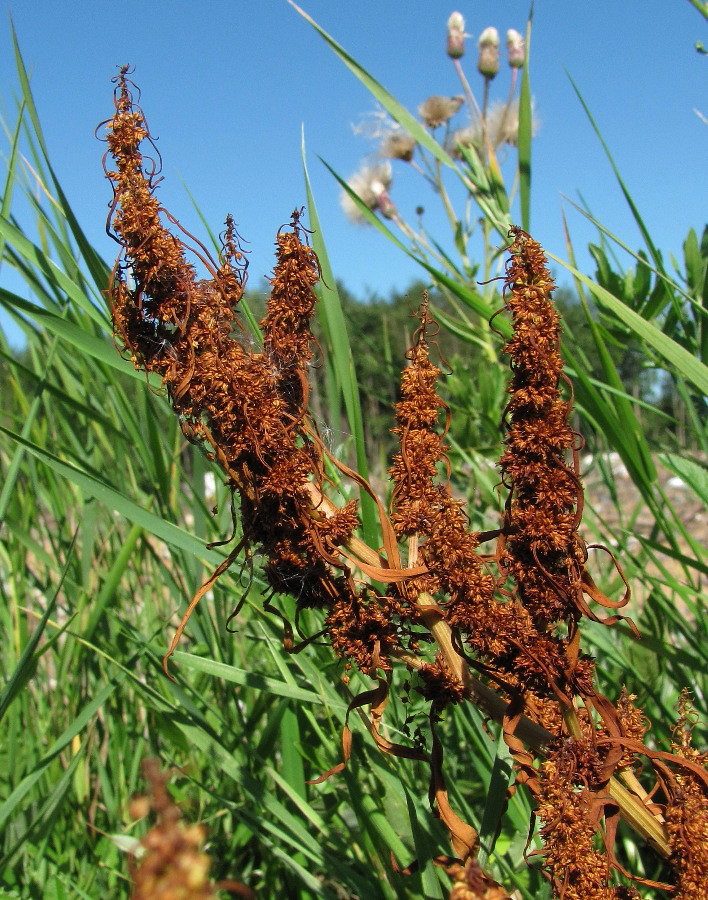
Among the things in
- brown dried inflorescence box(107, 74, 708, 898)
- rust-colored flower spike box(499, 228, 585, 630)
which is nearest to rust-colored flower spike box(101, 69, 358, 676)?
brown dried inflorescence box(107, 74, 708, 898)

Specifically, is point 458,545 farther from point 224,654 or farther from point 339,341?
point 224,654

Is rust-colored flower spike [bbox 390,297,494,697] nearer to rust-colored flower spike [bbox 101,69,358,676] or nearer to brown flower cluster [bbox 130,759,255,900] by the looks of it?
rust-colored flower spike [bbox 101,69,358,676]

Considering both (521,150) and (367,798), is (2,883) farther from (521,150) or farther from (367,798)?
(521,150)

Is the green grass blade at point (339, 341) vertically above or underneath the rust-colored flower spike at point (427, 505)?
above

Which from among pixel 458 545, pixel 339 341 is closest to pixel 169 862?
pixel 458 545

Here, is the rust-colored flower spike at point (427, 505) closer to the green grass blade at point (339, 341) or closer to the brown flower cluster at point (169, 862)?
the green grass blade at point (339, 341)

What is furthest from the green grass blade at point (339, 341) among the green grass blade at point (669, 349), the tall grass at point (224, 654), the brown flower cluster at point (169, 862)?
the brown flower cluster at point (169, 862)

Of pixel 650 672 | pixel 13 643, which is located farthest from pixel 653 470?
pixel 13 643
